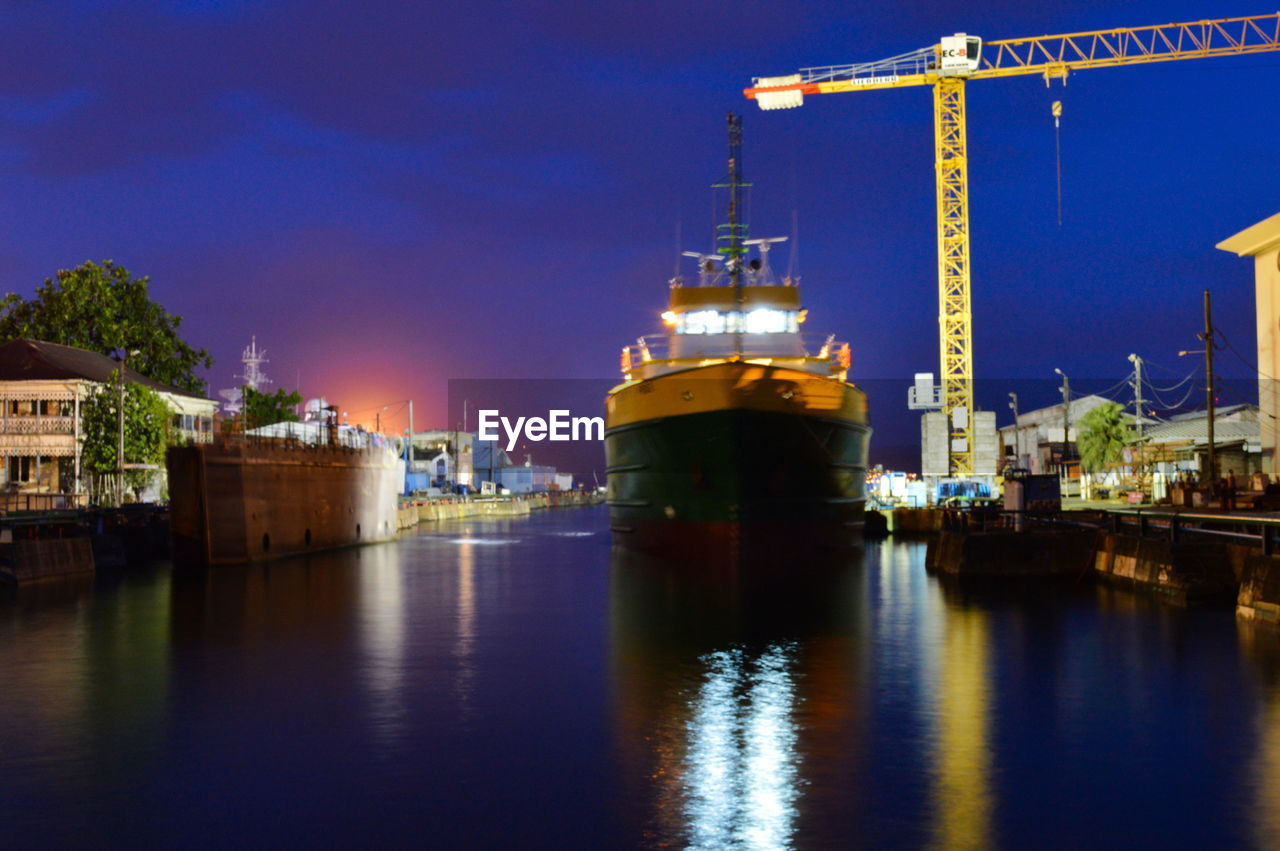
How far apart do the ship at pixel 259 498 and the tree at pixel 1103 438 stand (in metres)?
52.1

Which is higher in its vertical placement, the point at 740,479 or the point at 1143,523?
the point at 740,479

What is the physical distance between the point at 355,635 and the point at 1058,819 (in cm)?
1518

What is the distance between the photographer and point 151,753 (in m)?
12.9

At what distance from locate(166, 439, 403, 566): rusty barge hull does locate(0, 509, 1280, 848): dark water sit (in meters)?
10.8

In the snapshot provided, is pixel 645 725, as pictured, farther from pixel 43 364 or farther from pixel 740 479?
pixel 43 364

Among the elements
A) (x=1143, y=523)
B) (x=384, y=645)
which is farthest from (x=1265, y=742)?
(x=1143, y=523)

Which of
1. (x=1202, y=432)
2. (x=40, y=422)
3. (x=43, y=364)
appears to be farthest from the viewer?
(x=1202, y=432)

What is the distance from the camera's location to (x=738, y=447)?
35.3 metres

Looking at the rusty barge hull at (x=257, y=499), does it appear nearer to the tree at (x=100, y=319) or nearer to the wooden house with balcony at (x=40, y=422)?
the wooden house with balcony at (x=40, y=422)

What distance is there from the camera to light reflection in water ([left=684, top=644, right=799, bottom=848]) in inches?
397

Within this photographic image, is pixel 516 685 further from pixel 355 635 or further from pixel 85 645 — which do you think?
pixel 85 645

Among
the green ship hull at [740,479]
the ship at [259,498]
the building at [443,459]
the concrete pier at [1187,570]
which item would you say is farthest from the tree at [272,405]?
the concrete pier at [1187,570]

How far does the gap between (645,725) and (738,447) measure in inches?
848

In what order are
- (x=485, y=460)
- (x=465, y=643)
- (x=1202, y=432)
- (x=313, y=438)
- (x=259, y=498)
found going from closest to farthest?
(x=465, y=643)
(x=259, y=498)
(x=313, y=438)
(x=1202, y=432)
(x=485, y=460)
